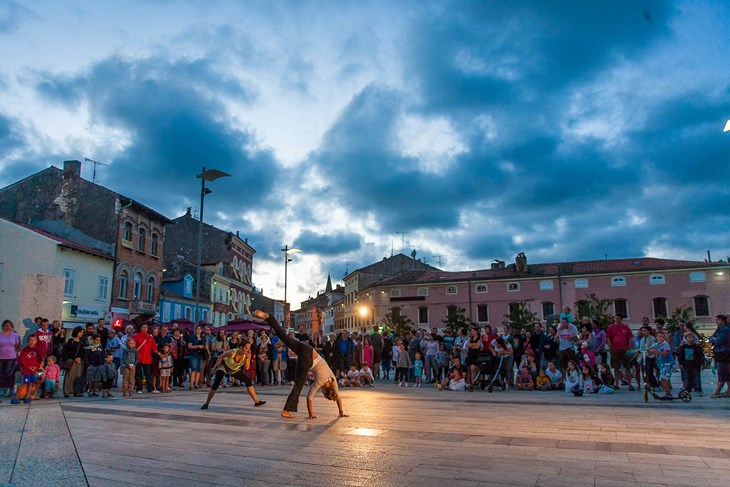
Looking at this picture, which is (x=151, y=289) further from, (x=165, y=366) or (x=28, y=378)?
(x=28, y=378)

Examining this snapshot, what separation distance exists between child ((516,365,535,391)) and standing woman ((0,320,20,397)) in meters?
12.7

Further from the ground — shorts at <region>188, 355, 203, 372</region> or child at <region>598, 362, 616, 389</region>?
shorts at <region>188, 355, 203, 372</region>

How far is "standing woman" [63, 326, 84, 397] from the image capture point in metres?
13.2

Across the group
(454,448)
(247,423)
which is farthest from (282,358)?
(454,448)

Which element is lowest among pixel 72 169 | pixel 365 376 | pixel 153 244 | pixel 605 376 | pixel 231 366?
pixel 365 376

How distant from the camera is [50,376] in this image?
12.5 m

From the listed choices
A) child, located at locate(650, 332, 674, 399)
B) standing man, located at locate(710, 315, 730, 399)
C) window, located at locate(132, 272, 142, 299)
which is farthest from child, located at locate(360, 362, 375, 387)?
window, located at locate(132, 272, 142, 299)

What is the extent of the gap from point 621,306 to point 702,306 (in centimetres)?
719

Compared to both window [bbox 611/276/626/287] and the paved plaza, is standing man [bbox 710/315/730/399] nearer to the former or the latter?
the paved plaza

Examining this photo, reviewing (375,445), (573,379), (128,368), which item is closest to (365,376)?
(573,379)

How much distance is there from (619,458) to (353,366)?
504 inches

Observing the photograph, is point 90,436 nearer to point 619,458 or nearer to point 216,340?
point 619,458

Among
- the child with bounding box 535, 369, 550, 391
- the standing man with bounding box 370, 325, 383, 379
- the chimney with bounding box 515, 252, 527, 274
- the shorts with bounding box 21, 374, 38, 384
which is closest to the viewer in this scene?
the shorts with bounding box 21, 374, 38, 384

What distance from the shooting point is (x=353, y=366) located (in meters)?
17.8
